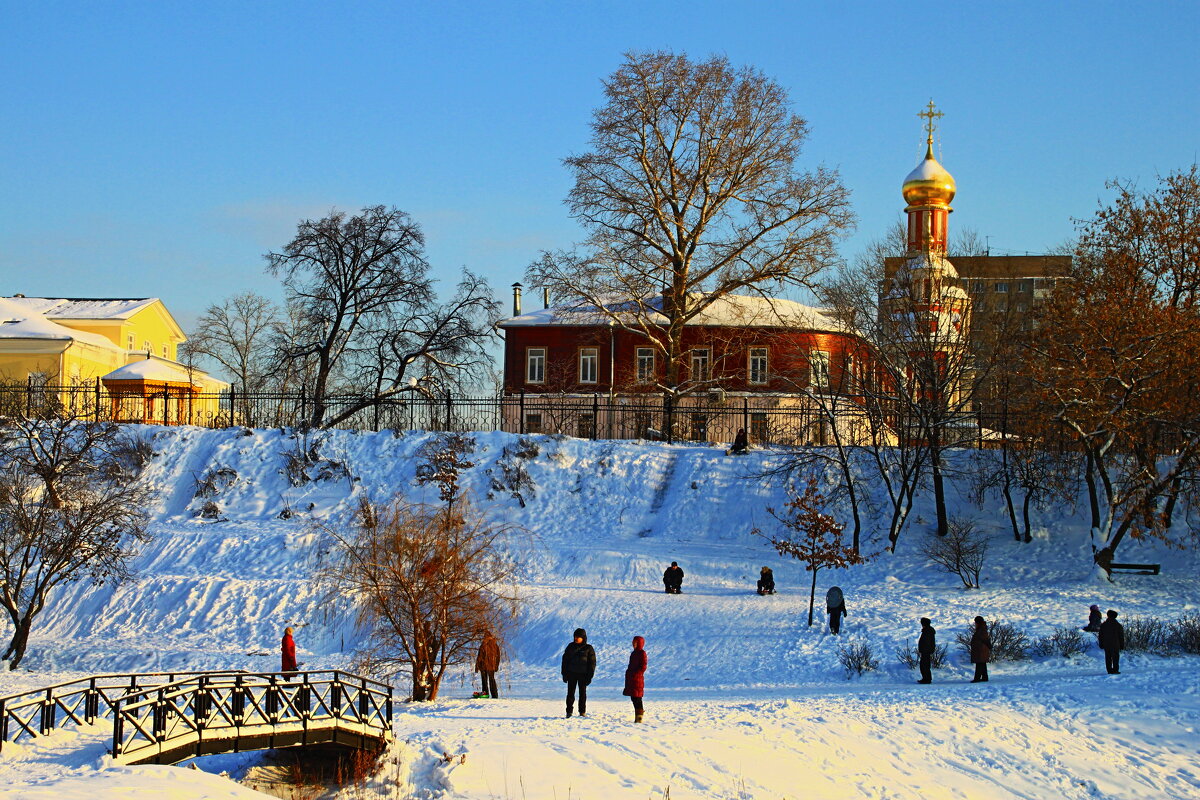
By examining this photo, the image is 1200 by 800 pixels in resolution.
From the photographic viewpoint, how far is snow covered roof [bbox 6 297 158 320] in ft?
184

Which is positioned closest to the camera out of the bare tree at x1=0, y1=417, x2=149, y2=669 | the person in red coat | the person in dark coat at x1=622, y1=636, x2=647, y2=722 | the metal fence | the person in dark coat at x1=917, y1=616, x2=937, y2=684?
the person in dark coat at x1=622, y1=636, x2=647, y2=722

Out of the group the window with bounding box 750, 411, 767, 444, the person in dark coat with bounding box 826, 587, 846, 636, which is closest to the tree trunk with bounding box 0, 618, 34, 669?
the person in dark coat with bounding box 826, 587, 846, 636

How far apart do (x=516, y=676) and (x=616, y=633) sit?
104 inches

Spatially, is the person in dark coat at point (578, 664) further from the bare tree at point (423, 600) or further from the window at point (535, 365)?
the window at point (535, 365)

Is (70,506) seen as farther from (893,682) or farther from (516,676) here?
(893,682)

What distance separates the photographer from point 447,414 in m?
35.6

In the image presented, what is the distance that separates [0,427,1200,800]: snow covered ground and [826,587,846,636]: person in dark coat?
1.08 ft

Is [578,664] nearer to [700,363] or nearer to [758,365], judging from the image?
[700,363]

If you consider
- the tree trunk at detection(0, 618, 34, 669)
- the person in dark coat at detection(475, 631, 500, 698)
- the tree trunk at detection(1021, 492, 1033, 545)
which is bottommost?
the tree trunk at detection(0, 618, 34, 669)

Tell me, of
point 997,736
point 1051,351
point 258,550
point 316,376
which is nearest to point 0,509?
point 258,550

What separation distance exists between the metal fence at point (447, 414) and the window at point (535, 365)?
5625 millimetres

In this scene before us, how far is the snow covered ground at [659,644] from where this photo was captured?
1402 centimetres

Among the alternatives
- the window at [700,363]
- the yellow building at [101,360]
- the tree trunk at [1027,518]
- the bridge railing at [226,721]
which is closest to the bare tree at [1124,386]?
the tree trunk at [1027,518]

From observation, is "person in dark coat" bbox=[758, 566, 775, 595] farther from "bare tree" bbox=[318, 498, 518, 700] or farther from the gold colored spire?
the gold colored spire
